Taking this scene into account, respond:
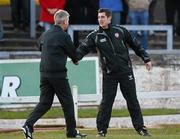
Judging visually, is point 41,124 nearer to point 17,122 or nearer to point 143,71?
point 17,122

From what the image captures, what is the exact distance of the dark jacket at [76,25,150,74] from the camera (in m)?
12.7

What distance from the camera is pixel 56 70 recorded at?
1221cm

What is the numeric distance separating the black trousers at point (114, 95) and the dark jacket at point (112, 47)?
12cm

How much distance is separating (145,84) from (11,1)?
416 cm

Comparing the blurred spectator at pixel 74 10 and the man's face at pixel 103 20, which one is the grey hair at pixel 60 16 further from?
the blurred spectator at pixel 74 10

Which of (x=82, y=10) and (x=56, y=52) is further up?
(x=56, y=52)

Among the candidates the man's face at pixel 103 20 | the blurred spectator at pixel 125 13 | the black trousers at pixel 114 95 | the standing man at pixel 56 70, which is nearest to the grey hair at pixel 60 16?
the standing man at pixel 56 70

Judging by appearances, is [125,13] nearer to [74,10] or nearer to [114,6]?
[114,6]

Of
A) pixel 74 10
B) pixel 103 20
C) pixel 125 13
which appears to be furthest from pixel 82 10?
pixel 103 20

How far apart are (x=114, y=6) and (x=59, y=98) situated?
20.8ft

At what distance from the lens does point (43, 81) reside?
1233 cm

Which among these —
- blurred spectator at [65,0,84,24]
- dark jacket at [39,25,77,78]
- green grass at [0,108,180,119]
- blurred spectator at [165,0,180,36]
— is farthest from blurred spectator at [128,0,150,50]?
dark jacket at [39,25,77,78]

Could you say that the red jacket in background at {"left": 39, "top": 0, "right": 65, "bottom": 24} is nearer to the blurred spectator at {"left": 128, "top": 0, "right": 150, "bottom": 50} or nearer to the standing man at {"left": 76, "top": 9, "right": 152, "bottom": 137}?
the blurred spectator at {"left": 128, "top": 0, "right": 150, "bottom": 50}

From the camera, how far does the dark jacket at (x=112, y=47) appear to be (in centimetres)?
1269
